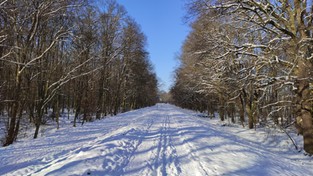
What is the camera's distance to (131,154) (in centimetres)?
827

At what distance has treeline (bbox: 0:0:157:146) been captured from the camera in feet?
39.4

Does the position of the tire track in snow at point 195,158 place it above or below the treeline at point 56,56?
below

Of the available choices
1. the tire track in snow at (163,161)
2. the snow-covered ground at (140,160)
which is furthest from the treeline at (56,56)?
the tire track in snow at (163,161)

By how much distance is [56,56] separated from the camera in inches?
911

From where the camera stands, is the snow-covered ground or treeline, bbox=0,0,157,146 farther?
treeline, bbox=0,0,157,146

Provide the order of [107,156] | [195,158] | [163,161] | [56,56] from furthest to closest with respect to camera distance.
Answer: [56,56] → [195,158] → [107,156] → [163,161]

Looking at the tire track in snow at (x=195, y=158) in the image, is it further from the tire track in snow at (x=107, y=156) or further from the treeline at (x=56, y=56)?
the treeline at (x=56, y=56)

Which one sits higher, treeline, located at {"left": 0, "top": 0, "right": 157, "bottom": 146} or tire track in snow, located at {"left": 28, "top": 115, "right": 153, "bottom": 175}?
treeline, located at {"left": 0, "top": 0, "right": 157, "bottom": 146}

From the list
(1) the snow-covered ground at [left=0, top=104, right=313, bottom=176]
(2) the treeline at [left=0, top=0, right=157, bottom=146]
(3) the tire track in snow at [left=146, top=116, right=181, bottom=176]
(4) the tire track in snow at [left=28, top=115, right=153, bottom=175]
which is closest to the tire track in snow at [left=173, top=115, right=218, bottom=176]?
(1) the snow-covered ground at [left=0, top=104, right=313, bottom=176]

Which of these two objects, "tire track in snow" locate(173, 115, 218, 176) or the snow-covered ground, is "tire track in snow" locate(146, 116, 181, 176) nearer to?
the snow-covered ground

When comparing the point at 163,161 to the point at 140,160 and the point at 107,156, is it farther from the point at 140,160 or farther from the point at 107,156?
the point at 107,156

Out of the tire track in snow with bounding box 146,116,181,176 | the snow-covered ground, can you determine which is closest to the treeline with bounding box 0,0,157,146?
the snow-covered ground

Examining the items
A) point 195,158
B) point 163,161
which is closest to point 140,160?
point 163,161

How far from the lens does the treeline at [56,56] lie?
12.0 m
